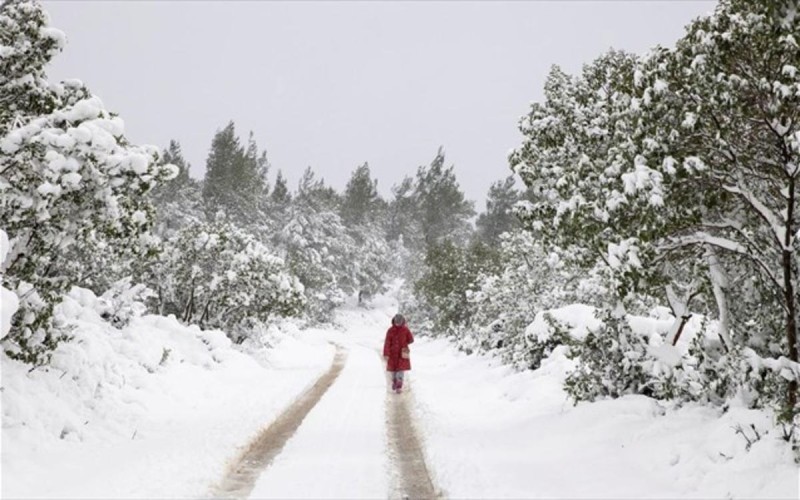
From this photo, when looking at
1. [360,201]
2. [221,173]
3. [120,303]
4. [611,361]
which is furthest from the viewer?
[360,201]

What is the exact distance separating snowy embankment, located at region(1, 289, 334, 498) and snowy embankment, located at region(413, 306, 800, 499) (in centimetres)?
323

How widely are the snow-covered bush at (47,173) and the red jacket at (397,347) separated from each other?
826 centimetres

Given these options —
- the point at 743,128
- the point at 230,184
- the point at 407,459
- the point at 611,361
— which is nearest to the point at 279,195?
the point at 230,184

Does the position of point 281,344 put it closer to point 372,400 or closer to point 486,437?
point 372,400

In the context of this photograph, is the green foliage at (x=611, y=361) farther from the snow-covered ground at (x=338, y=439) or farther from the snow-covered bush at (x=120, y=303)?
the snow-covered bush at (x=120, y=303)

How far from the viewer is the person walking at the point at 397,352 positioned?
1587 cm

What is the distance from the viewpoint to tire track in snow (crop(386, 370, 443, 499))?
695cm

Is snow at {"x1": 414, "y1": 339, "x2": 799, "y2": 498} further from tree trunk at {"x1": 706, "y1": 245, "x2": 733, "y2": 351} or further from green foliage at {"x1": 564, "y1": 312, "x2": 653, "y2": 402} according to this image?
tree trunk at {"x1": 706, "y1": 245, "x2": 733, "y2": 351}

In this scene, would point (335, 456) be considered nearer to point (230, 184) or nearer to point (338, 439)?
point (338, 439)

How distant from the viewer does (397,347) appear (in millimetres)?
16234

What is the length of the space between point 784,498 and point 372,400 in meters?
9.52

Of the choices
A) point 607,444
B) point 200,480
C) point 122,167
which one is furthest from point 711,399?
point 122,167

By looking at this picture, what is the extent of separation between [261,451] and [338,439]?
1.41 metres

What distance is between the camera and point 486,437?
10.2 metres
